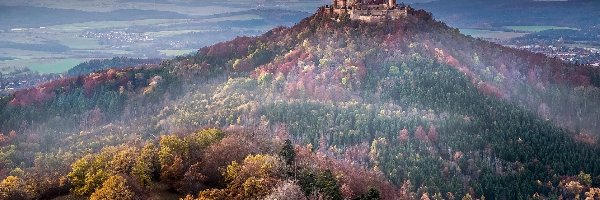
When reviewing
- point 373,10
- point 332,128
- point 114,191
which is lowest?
point 332,128

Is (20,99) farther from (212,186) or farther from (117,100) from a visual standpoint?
(212,186)

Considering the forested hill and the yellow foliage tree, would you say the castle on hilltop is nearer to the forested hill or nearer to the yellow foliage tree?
the forested hill

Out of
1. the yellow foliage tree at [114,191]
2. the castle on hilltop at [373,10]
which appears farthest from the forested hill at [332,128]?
the castle on hilltop at [373,10]

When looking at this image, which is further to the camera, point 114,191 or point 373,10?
point 373,10

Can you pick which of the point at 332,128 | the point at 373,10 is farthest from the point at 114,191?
the point at 373,10

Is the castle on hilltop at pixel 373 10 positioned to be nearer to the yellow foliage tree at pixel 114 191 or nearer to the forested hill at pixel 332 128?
the forested hill at pixel 332 128

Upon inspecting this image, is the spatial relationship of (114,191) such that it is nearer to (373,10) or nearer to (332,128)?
(332,128)

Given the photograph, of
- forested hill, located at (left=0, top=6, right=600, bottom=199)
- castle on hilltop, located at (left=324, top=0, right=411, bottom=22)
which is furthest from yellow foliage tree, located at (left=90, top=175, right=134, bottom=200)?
castle on hilltop, located at (left=324, top=0, right=411, bottom=22)

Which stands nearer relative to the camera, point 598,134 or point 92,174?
point 92,174

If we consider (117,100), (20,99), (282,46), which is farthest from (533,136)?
(20,99)
